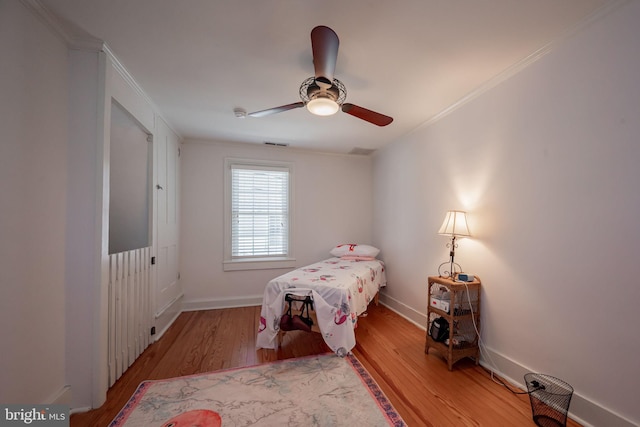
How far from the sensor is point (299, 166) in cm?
415

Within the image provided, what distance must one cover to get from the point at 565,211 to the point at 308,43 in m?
2.10

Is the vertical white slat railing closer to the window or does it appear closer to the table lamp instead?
the window

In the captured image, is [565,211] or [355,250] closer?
[565,211]

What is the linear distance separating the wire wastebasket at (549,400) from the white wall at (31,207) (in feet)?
9.96

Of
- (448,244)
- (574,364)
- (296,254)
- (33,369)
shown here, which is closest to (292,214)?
(296,254)

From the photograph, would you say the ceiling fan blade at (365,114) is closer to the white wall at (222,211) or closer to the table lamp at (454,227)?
the table lamp at (454,227)

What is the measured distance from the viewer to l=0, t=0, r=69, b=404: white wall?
122 cm

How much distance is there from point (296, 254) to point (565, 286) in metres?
3.22

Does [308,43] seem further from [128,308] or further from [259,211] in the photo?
[259,211]

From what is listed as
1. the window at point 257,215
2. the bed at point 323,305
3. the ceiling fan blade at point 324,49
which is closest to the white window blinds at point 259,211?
the window at point 257,215

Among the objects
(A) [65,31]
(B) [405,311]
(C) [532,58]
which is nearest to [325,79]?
(C) [532,58]

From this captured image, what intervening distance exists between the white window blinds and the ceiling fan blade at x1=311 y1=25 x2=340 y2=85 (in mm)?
2590

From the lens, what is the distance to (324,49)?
4.61ft

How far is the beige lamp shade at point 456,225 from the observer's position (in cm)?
231
